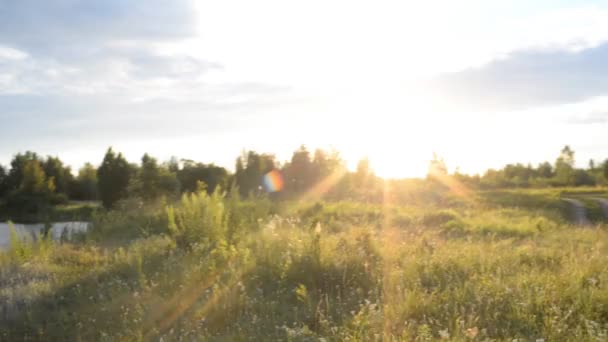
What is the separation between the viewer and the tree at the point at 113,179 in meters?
28.2

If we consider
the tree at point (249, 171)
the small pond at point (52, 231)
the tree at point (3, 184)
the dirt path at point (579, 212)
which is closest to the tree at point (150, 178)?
the tree at point (249, 171)

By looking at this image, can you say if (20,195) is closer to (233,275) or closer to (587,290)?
(233,275)

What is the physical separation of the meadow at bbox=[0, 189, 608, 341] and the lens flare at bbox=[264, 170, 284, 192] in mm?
25820

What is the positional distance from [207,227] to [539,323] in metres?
5.29

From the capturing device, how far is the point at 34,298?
563 cm

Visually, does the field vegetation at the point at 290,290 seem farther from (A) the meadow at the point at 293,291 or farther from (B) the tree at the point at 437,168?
(B) the tree at the point at 437,168

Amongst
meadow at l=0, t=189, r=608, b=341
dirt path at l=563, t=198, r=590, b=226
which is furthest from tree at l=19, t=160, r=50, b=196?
dirt path at l=563, t=198, r=590, b=226

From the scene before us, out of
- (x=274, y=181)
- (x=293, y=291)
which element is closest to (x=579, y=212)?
(x=274, y=181)

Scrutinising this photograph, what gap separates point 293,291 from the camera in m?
5.41

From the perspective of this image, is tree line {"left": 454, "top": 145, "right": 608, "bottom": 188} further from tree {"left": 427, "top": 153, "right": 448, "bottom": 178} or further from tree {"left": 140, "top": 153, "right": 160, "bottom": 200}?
tree {"left": 140, "top": 153, "right": 160, "bottom": 200}

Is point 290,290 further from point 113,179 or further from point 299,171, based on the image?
point 299,171

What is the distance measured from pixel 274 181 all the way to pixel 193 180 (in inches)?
265

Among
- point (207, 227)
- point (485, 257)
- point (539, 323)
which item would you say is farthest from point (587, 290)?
→ point (207, 227)

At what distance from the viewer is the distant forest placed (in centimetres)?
2722
